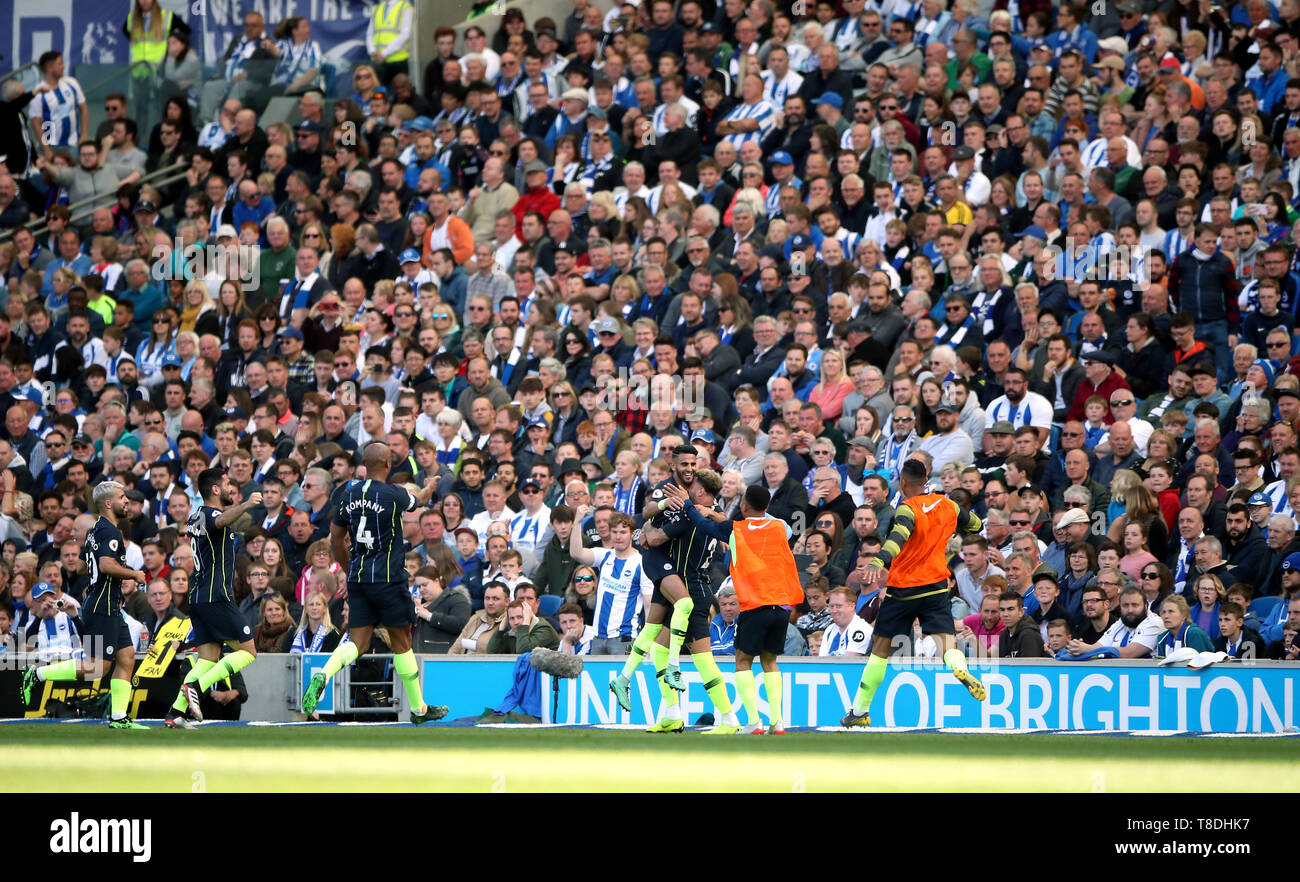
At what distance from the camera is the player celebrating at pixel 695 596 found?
566 inches

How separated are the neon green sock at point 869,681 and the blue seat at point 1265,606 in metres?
3.10

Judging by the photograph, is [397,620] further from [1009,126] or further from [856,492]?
[1009,126]

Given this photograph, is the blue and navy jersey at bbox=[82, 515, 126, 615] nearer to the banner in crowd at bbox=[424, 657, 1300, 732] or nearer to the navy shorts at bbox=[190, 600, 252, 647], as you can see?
the navy shorts at bbox=[190, 600, 252, 647]

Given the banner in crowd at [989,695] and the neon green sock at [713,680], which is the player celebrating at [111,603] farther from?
the neon green sock at [713,680]

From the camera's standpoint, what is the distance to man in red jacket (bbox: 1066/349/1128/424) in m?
17.8

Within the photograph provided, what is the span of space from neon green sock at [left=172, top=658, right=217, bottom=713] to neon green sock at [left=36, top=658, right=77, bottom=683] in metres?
1.85

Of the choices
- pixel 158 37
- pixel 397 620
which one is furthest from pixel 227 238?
pixel 397 620

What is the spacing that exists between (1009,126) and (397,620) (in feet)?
31.2

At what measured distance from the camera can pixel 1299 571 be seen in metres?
14.9

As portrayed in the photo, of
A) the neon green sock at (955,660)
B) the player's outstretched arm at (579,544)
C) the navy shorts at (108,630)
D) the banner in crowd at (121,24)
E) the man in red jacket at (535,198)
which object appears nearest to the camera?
the neon green sock at (955,660)

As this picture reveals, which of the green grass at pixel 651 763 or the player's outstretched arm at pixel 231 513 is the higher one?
the player's outstretched arm at pixel 231 513

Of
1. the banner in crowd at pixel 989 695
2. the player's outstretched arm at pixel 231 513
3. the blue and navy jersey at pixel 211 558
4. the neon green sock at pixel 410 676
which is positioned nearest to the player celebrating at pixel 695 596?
the banner in crowd at pixel 989 695
